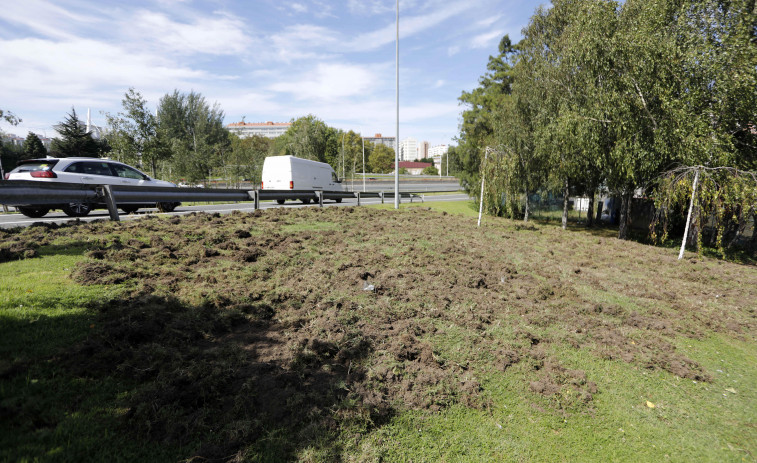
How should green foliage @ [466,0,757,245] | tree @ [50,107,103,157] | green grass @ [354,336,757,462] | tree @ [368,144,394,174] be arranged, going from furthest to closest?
tree @ [368,144,394,174], tree @ [50,107,103,157], green foliage @ [466,0,757,245], green grass @ [354,336,757,462]

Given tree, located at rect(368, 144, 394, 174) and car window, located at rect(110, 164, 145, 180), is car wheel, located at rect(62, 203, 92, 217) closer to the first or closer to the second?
car window, located at rect(110, 164, 145, 180)

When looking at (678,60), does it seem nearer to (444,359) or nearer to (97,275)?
(444,359)

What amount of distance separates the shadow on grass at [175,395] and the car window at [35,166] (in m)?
9.71

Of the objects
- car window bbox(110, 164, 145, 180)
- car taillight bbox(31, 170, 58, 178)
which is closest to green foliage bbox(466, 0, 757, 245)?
car window bbox(110, 164, 145, 180)

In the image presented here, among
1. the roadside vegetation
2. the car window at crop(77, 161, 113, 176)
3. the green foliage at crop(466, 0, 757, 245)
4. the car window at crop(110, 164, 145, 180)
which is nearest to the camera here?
the roadside vegetation

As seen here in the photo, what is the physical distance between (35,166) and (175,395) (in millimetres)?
11615

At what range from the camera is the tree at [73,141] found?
127 ft

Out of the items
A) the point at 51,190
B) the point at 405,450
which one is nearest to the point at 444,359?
the point at 405,450

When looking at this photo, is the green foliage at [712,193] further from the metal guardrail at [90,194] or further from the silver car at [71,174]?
the silver car at [71,174]

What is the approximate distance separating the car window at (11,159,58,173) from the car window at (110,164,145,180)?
5.17ft

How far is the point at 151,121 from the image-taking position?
1950 cm

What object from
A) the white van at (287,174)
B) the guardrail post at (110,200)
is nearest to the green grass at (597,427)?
the guardrail post at (110,200)

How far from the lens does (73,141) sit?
38938mm

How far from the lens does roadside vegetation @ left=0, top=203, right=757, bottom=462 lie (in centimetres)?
249
